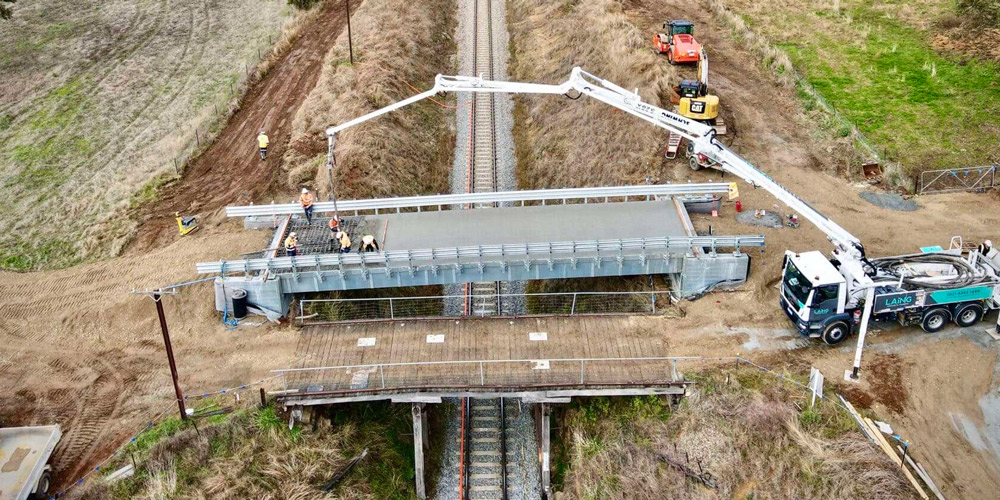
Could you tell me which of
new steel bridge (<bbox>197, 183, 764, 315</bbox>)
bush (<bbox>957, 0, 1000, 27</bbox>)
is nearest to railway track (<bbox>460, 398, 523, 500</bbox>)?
new steel bridge (<bbox>197, 183, 764, 315</bbox>)

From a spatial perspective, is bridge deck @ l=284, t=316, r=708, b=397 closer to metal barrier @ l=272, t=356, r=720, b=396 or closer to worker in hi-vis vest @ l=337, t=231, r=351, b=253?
metal barrier @ l=272, t=356, r=720, b=396

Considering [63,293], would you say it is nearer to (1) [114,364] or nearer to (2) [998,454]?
(1) [114,364]

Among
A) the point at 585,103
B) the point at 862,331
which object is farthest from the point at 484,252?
the point at 585,103

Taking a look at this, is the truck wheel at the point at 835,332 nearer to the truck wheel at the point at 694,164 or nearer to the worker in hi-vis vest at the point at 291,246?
the truck wheel at the point at 694,164

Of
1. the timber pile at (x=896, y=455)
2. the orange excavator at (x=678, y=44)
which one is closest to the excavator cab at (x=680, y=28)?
the orange excavator at (x=678, y=44)

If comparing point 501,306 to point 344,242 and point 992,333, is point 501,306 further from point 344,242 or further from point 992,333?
point 992,333

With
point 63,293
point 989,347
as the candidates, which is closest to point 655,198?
point 989,347

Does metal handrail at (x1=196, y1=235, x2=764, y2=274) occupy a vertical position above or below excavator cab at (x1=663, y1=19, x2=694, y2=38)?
below
